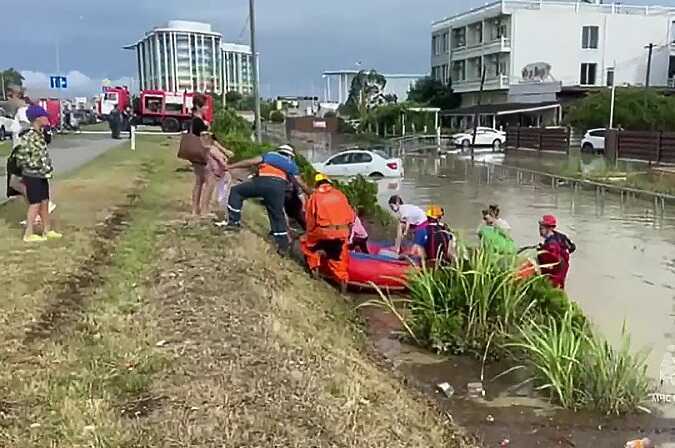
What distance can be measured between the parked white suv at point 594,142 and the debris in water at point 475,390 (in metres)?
42.2

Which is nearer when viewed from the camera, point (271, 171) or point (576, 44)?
point (271, 171)

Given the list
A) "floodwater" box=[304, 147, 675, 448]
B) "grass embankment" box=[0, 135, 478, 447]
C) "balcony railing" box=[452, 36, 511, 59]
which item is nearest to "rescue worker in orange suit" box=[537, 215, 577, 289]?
"floodwater" box=[304, 147, 675, 448]

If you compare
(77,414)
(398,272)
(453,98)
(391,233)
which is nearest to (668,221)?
(391,233)

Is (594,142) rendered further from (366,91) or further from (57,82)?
(366,91)

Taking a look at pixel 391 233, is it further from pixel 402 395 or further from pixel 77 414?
pixel 77 414

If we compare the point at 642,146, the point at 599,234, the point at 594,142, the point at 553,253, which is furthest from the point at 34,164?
the point at 594,142

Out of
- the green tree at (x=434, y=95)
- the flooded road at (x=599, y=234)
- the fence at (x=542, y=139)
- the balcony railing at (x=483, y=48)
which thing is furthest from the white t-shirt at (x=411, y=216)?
the green tree at (x=434, y=95)

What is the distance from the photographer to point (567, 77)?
77.4 metres

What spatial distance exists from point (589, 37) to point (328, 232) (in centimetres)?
7490

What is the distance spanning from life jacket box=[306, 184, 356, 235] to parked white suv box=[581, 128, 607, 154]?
4010cm

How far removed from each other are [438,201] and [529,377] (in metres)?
Answer: 16.4

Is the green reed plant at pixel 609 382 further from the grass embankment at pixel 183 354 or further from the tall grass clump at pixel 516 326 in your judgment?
the grass embankment at pixel 183 354

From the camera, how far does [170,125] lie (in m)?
52.1

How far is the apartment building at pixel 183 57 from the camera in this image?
81.6 m
